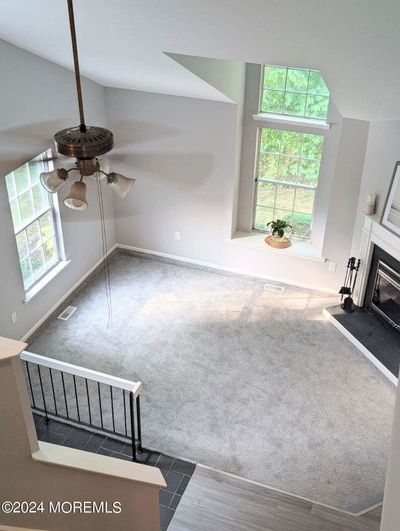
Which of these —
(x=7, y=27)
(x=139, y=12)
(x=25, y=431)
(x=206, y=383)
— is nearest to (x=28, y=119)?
(x=7, y=27)

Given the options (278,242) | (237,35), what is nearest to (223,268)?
(278,242)

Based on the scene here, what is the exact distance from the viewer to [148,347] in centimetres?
647

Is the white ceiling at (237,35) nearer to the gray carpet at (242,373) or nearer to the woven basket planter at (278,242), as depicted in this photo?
the woven basket planter at (278,242)

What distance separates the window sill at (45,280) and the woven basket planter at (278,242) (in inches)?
107

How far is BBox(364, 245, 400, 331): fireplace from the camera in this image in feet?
21.0

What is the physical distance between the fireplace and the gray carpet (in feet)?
1.96

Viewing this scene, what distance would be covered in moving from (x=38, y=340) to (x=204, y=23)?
4161 millimetres

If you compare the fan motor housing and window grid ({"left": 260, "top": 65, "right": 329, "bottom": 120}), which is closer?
the fan motor housing

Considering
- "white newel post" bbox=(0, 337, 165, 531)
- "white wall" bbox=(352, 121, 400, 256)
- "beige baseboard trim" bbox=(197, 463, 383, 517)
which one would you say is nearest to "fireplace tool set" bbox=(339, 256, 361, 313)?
"white wall" bbox=(352, 121, 400, 256)

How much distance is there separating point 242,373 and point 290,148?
9.79ft

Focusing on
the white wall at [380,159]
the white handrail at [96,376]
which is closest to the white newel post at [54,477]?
the white handrail at [96,376]

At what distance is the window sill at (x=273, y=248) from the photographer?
7398 millimetres

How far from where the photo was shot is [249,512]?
14.6 feet

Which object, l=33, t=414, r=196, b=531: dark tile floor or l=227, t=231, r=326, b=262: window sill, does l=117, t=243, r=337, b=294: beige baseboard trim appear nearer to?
l=227, t=231, r=326, b=262: window sill
